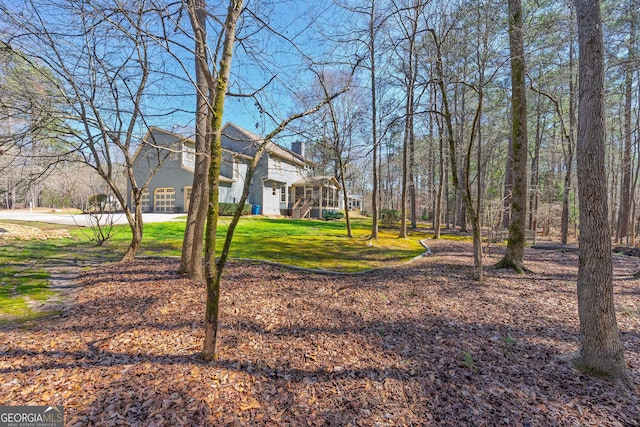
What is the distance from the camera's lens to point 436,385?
97.5 inches

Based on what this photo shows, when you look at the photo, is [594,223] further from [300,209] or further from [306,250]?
[300,209]

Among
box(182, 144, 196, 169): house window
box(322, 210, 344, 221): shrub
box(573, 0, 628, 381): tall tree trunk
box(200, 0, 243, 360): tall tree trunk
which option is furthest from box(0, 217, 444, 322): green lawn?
box(322, 210, 344, 221): shrub

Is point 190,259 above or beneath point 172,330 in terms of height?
above

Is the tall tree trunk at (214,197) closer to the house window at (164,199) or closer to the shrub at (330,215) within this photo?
the house window at (164,199)

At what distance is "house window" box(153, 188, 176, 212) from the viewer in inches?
805

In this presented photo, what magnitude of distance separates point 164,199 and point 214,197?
21568 mm

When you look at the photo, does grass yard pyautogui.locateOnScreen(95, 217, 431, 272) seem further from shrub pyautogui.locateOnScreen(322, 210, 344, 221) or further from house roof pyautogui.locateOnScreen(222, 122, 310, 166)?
shrub pyautogui.locateOnScreen(322, 210, 344, 221)

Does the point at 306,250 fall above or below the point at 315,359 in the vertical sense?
above

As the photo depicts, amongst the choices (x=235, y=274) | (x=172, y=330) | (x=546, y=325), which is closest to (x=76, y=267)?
(x=235, y=274)

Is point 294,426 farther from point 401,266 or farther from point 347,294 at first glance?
point 401,266

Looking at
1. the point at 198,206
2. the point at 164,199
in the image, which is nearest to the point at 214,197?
the point at 198,206

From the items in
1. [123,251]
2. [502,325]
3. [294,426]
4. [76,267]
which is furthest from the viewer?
[123,251]

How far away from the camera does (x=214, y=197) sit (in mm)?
2416

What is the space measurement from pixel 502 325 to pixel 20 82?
25.8 feet
